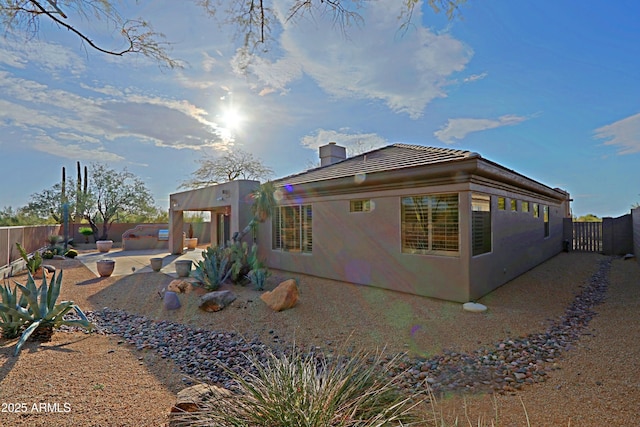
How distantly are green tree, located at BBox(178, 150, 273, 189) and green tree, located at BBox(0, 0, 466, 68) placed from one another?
2466cm


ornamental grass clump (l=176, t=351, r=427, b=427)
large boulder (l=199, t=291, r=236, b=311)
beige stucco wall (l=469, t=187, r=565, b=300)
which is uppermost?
beige stucco wall (l=469, t=187, r=565, b=300)

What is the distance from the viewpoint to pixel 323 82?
26.3ft

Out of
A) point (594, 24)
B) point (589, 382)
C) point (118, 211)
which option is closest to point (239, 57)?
point (589, 382)

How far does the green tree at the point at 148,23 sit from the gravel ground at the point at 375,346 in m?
3.96

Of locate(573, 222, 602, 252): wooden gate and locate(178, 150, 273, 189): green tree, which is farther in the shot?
locate(178, 150, 273, 189): green tree

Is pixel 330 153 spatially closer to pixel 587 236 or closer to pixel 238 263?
pixel 238 263

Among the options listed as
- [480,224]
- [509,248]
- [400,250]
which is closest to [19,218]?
[400,250]

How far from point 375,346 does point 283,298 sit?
2301 mm

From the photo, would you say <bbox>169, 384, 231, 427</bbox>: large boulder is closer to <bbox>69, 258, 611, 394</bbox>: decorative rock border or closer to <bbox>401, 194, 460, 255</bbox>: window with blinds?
<bbox>69, 258, 611, 394</bbox>: decorative rock border

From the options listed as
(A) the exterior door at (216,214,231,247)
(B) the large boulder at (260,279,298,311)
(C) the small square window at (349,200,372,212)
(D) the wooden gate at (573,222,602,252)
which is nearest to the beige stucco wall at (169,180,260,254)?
(A) the exterior door at (216,214,231,247)

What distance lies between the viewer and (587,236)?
52.6 feet

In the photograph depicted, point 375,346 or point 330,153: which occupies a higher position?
point 330,153

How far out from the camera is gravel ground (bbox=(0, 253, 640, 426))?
3.14 meters

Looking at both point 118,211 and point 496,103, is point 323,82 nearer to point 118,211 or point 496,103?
point 496,103
